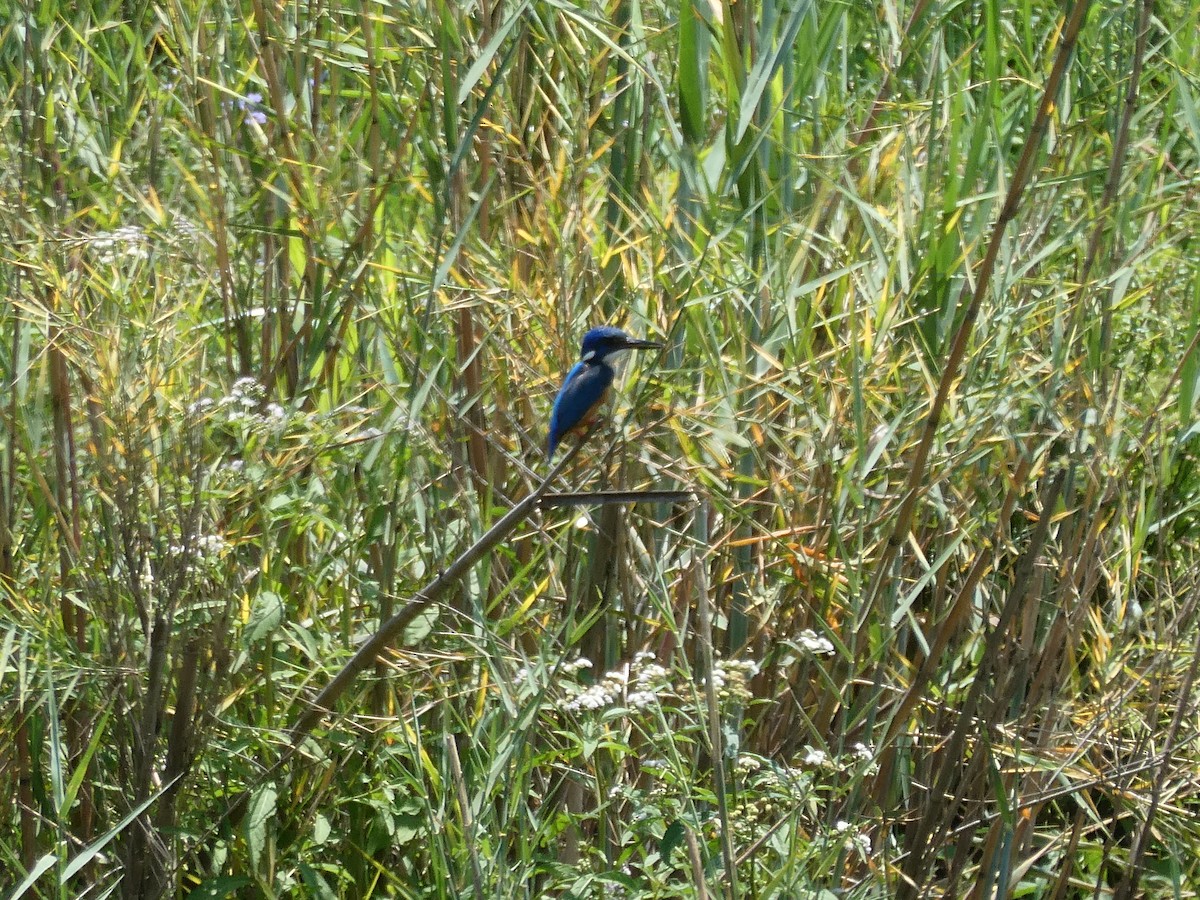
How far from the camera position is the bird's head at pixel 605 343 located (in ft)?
6.97

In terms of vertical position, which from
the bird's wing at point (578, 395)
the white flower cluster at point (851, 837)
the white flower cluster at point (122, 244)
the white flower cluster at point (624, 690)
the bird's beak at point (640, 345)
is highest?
the white flower cluster at point (122, 244)

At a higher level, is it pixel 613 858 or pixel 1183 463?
pixel 1183 463

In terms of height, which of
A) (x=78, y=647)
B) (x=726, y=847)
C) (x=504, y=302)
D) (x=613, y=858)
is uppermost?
(x=504, y=302)

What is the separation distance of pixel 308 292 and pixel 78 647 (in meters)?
0.70

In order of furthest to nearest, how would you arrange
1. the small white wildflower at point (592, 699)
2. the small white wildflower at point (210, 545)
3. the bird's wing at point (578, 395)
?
the bird's wing at point (578, 395) → the small white wildflower at point (210, 545) → the small white wildflower at point (592, 699)

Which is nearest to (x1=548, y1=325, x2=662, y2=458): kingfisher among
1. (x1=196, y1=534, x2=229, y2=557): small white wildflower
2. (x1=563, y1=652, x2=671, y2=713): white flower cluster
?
(x1=563, y1=652, x2=671, y2=713): white flower cluster

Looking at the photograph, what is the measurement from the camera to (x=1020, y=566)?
7.02ft

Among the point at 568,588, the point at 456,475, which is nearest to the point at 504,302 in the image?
the point at 456,475

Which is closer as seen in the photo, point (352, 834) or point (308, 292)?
point (352, 834)

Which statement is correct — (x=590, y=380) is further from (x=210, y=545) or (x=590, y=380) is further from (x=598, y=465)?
(x=210, y=545)

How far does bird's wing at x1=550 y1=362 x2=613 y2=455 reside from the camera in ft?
6.72

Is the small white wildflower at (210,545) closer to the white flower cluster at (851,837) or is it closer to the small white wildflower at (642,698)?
the small white wildflower at (642,698)

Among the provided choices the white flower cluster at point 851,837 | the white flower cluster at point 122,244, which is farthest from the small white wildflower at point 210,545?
the white flower cluster at point 851,837

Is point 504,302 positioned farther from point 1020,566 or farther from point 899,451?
point 1020,566
